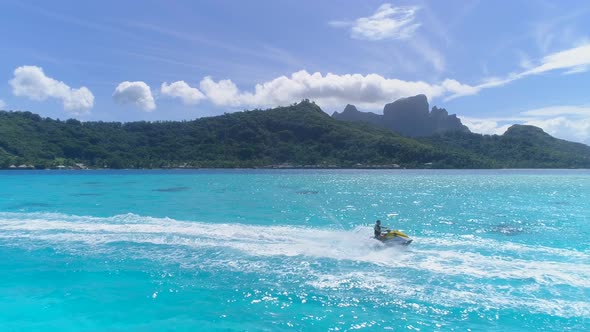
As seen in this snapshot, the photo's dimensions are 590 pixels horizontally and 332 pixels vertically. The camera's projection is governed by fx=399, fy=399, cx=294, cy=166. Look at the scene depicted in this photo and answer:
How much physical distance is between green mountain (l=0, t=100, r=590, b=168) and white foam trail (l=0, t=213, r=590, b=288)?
385 ft

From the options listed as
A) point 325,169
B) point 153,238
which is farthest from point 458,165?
point 153,238

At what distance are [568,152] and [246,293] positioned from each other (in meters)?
215

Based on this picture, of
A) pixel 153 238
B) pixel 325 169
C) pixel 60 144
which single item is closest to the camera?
pixel 153 238

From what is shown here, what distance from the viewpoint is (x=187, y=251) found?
21281 millimetres

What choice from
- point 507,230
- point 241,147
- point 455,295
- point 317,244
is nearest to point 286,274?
point 317,244

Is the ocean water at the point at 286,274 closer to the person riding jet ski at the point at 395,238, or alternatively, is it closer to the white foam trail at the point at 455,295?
the white foam trail at the point at 455,295

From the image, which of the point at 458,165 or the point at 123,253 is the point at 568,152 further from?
the point at 123,253

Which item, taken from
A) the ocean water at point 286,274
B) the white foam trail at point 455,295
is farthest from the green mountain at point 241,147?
the white foam trail at point 455,295

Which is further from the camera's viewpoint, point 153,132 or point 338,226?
point 153,132

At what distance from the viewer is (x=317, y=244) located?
23016 mm

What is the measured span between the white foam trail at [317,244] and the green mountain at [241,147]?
117262 mm

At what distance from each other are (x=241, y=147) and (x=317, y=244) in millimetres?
149845

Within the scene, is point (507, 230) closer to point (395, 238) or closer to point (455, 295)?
point (395, 238)

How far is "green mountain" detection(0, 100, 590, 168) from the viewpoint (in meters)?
143
